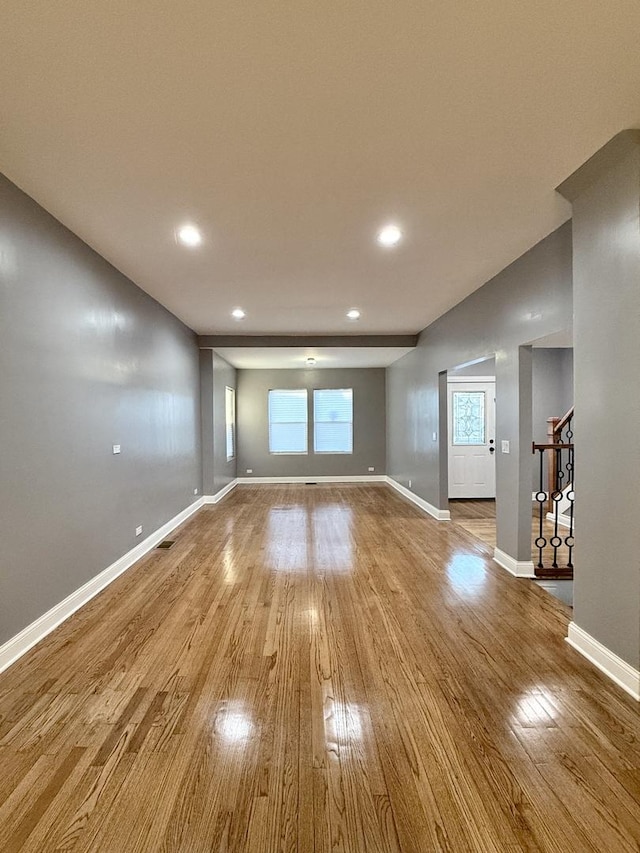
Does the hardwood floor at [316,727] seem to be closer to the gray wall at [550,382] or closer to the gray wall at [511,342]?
the gray wall at [511,342]

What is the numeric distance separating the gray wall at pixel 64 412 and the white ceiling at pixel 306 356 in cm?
281

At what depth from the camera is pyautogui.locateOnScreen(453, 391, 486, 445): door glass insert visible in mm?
8055

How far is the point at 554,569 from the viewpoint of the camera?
3.97m

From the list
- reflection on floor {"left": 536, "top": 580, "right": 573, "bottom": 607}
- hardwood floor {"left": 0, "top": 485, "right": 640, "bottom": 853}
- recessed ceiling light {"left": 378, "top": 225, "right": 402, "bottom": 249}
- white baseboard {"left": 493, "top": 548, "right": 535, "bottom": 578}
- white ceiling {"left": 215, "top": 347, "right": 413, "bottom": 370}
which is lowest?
reflection on floor {"left": 536, "top": 580, "right": 573, "bottom": 607}

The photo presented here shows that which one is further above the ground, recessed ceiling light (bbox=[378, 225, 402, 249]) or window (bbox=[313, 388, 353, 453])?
recessed ceiling light (bbox=[378, 225, 402, 249])

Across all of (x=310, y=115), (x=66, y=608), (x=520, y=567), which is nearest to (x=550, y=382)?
(x=520, y=567)

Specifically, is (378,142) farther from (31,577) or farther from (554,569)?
(554,569)

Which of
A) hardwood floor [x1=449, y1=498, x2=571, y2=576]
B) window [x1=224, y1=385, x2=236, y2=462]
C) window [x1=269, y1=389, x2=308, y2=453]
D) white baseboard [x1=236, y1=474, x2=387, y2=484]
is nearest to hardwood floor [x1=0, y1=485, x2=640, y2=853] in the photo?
hardwood floor [x1=449, y1=498, x2=571, y2=576]

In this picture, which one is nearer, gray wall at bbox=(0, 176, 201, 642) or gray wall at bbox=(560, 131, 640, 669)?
gray wall at bbox=(560, 131, 640, 669)

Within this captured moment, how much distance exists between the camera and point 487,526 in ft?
19.6

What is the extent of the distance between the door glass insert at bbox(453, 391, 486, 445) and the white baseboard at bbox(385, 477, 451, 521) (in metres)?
1.27

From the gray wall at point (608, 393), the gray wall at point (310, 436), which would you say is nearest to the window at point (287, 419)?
the gray wall at point (310, 436)

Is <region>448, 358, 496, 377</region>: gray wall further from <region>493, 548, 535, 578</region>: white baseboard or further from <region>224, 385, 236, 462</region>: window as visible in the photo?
<region>224, 385, 236, 462</region>: window

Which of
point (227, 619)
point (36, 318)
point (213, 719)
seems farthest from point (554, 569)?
point (36, 318)
